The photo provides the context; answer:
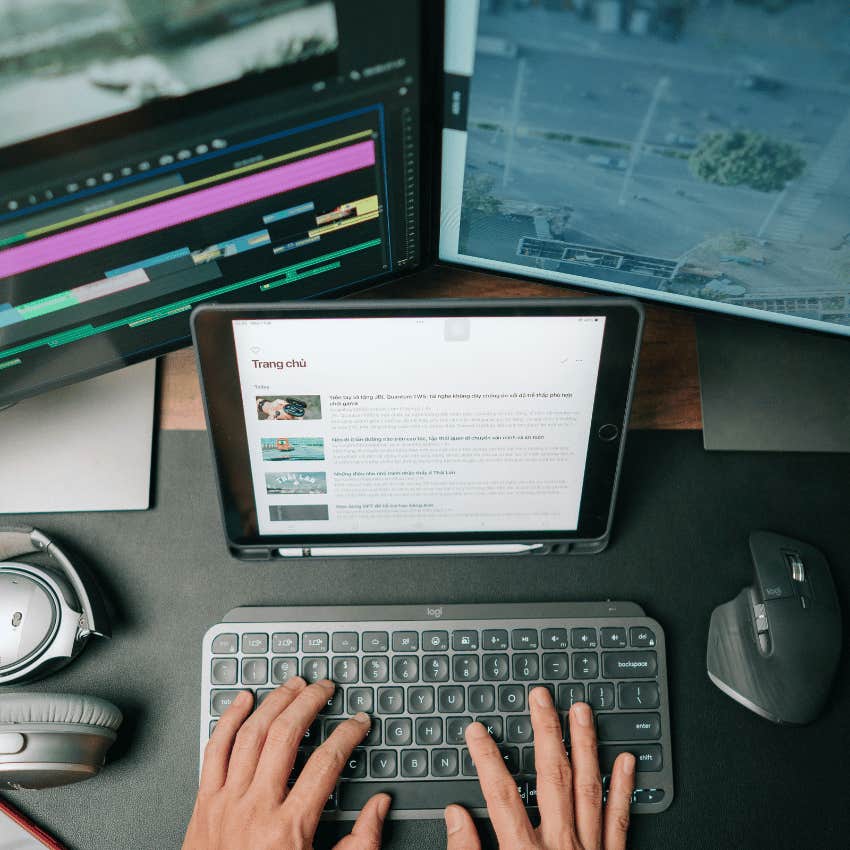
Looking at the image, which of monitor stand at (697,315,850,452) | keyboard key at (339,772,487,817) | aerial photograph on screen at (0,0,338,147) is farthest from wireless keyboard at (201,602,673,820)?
aerial photograph on screen at (0,0,338,147)

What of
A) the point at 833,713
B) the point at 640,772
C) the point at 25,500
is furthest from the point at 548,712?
the point at 25,500

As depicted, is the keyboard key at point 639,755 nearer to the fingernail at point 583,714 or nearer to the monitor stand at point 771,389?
the fingernail at point 583,714

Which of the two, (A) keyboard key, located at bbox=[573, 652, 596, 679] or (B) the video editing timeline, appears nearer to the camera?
(B) the video editing timeline

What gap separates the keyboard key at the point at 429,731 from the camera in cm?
62

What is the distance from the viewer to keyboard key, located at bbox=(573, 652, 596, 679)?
2.11ft

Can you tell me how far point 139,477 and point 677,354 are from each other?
22.1 inches

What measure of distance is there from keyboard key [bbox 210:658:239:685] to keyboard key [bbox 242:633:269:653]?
16 mm

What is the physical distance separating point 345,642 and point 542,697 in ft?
0.57

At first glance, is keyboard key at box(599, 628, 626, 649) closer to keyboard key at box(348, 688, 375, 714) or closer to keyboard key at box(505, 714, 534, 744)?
keyboard key at box(505, 714, 534, 744)

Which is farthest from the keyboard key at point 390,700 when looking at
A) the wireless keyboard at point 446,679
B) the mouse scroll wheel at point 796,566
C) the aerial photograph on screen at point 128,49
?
the aerial photograph on screen at point 128,49

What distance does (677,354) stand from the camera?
30.9 inches

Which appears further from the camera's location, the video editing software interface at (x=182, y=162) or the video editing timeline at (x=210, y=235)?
the video editing timeline at (x=210, y=235)

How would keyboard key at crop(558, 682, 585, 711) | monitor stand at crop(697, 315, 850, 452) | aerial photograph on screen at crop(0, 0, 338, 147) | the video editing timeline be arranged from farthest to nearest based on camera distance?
monitor stand at crop(697, 315, 850, 452)
keyboard key at crop(558, 682, 585, 711)
the video editing timeline
aerial photograph on screen at crop(0, 0, 338, 147)

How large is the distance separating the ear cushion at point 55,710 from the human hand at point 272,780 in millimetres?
91
